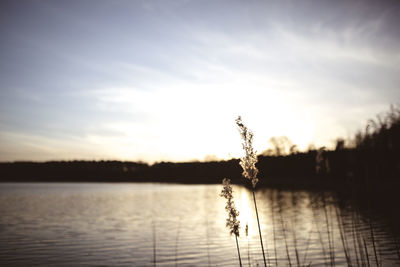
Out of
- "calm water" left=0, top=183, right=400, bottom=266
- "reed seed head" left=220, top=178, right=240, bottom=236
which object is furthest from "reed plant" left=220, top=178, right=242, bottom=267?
"calm water" left=0, top=183, right=400, bottom=266

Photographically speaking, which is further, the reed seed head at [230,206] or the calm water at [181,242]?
the calm water at [181,242]

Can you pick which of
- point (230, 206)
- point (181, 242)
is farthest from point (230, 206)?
point (181, 242)

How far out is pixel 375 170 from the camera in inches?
359

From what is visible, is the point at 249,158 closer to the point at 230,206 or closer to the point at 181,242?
the point at 230,206

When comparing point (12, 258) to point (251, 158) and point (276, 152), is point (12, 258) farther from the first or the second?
point (276, 152)

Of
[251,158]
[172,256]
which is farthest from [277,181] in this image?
[251,158]

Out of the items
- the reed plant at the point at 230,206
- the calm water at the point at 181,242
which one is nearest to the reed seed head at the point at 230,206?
the reed plant at the point at 230,206

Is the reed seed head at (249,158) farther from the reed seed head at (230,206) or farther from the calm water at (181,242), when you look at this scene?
the calm water at (181,242)

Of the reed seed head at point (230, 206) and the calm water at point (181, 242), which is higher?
the reed seed head at point (230, 206)

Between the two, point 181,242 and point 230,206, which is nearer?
point 230,206

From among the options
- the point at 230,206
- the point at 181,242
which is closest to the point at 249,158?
the point at 230,206

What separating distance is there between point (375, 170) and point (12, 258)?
626 inches

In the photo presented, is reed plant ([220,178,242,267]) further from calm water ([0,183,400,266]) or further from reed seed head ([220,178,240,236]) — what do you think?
calm water ([0,183,400,266])

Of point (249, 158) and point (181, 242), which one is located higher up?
point (249, 158)
